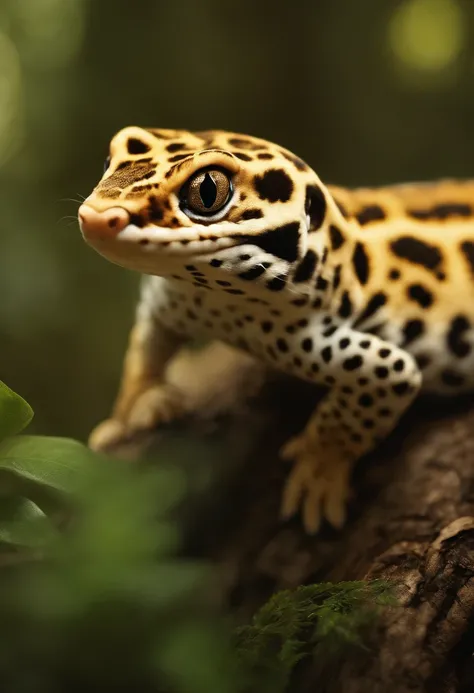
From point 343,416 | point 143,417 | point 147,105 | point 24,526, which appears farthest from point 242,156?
point 147,105

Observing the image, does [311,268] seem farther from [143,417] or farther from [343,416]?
[143,417]

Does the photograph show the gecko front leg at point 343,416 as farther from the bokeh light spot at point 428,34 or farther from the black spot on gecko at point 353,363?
the bokeh light spot at point 428,34

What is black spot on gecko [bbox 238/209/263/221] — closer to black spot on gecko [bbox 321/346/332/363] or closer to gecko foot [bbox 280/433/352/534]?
black spot on gecko [bbox 321/346/332/363]

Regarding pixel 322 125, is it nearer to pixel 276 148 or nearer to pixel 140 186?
pixel 276 148

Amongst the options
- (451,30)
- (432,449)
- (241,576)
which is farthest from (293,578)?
(451,30)

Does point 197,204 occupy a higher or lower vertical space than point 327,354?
higher
